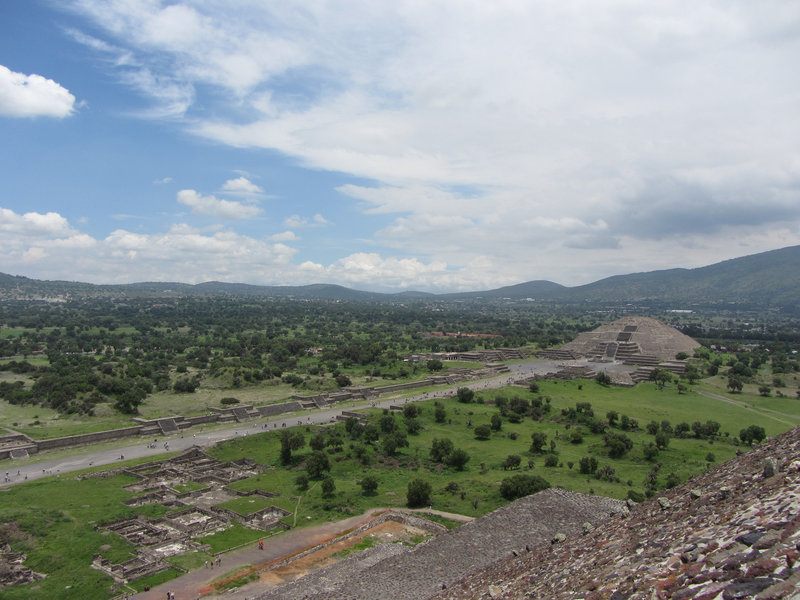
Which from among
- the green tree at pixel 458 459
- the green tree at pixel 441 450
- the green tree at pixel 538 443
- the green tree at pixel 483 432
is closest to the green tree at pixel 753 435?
the green tree at pixel 538 443

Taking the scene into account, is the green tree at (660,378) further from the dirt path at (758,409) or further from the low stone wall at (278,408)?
the low stone wall at (278,408)

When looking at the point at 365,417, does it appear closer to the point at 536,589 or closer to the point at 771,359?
the point at 536,589

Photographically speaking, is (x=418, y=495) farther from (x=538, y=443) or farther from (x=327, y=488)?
(x=538, y=443)

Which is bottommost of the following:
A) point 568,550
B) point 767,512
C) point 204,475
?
point 204,475

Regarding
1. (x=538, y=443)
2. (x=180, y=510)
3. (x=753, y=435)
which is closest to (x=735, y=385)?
(x=753, y=435)

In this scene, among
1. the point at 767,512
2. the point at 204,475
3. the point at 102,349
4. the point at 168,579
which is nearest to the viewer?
the point at 767,512

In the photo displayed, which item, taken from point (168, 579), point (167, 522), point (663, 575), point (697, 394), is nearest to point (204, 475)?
point (167, 522)
